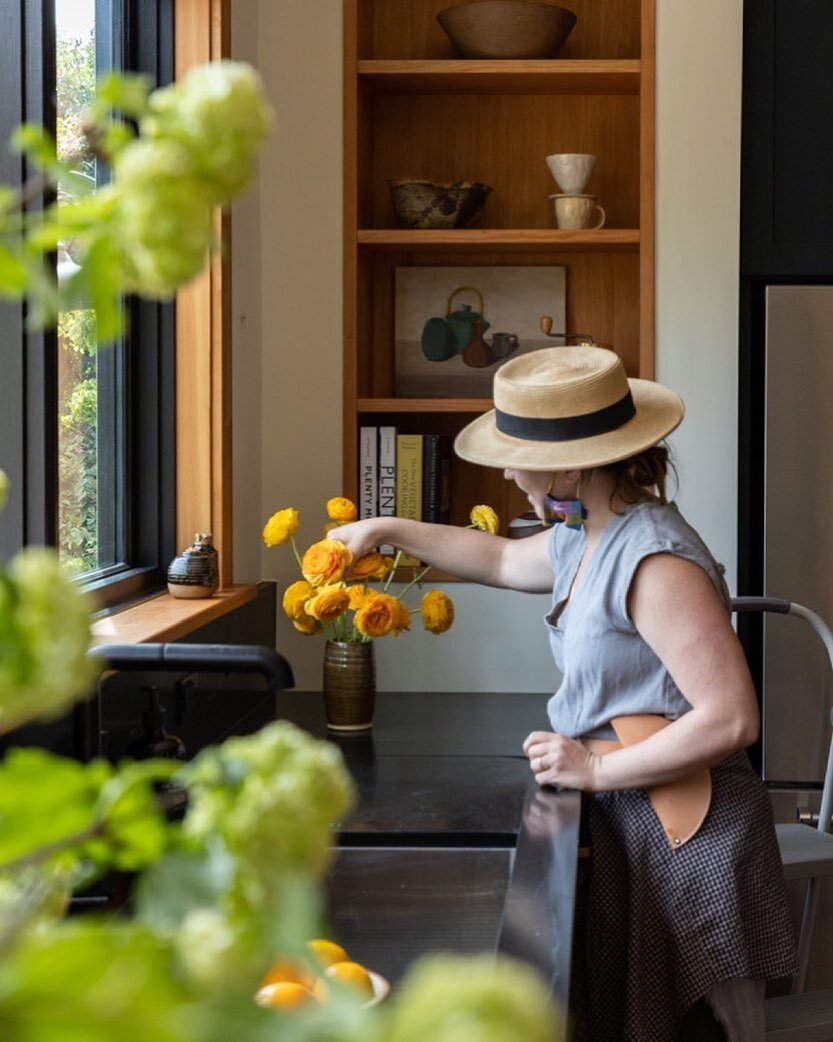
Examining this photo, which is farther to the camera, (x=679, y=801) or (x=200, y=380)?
(x=200, y=380)

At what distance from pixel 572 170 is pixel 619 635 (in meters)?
1.52

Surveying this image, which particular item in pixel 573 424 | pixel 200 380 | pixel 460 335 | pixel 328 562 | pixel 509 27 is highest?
pixel 509 27

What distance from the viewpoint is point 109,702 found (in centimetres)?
180

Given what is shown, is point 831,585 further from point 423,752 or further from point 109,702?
point 109,702

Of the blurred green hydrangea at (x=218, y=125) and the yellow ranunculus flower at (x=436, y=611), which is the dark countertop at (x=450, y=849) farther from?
the blurred green hydrangea at (x=218, y=125)

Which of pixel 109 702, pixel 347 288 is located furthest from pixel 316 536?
pixel 109 702

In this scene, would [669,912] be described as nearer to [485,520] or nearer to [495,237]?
[485,520]

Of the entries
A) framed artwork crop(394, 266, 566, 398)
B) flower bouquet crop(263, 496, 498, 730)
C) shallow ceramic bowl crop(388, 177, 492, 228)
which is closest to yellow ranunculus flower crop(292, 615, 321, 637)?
flower bouquet crop(263, 496, 498, 730)

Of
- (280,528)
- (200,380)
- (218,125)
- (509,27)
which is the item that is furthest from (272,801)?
(509,27)

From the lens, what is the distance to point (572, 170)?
315 cm

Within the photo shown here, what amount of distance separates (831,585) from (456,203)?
4.00ft

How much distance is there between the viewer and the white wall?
10.4 ft

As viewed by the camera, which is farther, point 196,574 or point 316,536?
point 316,536

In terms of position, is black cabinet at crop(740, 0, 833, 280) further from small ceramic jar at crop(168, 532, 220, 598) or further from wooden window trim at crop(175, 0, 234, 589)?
small ceramic jar at crop(168, 532, 220, 598)
